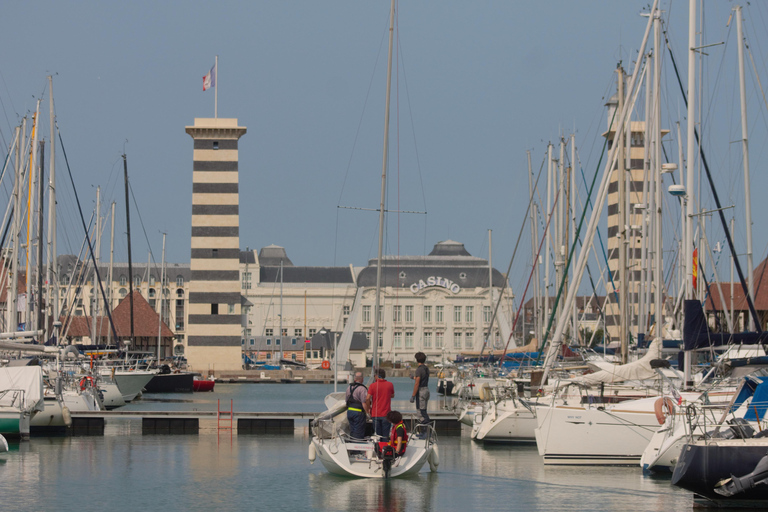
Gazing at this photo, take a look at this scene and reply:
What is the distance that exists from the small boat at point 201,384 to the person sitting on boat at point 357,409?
53.3m

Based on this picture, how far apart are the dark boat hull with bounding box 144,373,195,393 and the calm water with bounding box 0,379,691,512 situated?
1616 inches

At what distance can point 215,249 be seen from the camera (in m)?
91.6

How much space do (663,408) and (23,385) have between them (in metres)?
17.3

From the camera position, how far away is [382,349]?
15050cm

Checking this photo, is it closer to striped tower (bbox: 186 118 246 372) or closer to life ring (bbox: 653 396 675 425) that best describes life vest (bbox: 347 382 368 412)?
life ring (bbox: 653 396 675 425)

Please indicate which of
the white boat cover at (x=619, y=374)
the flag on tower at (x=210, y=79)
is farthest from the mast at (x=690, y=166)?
the flag on tower at (x=210, y=79)

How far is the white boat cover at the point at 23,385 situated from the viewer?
29.0 meters

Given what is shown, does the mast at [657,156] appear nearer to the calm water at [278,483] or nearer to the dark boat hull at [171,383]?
the calm water at [278,483]

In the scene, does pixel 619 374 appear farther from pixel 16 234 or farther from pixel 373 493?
pixel 16 234

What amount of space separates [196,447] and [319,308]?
421 feet

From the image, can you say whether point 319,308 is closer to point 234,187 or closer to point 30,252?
point 234,187

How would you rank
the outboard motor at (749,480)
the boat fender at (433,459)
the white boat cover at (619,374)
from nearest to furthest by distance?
Answer: 1. the outboard motor at (749,480)
2. the boat fender at (433,459)
3. the white boat cover at (619,374)

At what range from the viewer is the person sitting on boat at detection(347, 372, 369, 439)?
20.8 metres

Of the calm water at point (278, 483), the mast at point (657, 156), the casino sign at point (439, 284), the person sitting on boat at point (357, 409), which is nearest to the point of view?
the calm water at point (278, 483)
